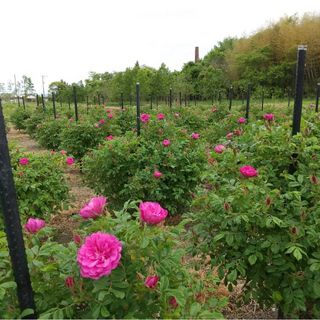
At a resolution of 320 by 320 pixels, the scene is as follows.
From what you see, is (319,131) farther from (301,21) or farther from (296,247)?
(301,21)

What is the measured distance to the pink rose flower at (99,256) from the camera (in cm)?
83

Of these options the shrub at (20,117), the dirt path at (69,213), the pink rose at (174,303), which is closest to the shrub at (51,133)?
the dirt path at (69,213)

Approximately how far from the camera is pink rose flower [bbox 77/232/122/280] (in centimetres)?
83

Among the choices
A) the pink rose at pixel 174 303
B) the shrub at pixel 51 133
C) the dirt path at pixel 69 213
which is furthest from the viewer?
the shrub at pixel 51 133

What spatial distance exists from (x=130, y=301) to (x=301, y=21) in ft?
79.7

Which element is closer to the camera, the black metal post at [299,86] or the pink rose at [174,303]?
the pink rose at [174,303]

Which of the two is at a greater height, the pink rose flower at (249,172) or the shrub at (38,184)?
the pink rose flower at (249,172)

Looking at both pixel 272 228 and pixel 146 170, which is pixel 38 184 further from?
pixel 272 228

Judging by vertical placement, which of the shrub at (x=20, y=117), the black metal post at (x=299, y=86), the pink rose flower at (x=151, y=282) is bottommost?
the shrub at (x=20, y=117)

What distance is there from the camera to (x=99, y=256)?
0.85m

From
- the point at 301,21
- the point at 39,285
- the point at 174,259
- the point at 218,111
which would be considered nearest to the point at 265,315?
the point at 174,259

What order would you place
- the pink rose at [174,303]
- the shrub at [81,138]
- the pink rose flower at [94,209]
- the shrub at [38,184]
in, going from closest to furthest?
the pink rose at [174,303] < the pink rose flower at [94,209] < the shrub at [38,184] < the shrub at [81,138]

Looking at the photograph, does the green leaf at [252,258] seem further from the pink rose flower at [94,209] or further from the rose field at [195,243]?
the pink rose flower at [94,209]

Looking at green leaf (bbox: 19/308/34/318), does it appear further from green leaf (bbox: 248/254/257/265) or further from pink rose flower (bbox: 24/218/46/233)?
green leaf (bbox: 248/254/257/265)
